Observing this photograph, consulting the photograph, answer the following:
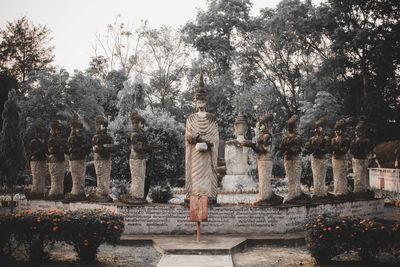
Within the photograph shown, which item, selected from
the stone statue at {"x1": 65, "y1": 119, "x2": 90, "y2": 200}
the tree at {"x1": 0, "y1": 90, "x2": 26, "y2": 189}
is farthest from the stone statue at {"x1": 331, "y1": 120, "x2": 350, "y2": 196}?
the tree at {"x1": 0, "y1": 90, "x2": 26, "y2": 189}

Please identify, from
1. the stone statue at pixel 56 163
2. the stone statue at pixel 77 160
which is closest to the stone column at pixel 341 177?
the stone statue at pixel 77 160

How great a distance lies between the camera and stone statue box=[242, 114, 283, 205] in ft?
32.5

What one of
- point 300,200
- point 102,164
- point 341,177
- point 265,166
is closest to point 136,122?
point 102,164

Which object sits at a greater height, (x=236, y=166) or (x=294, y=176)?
(x=236, y=166)

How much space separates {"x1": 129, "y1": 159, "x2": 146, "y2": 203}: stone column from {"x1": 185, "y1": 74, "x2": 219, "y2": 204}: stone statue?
130cm

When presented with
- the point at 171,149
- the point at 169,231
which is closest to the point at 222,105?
the point at 171,149

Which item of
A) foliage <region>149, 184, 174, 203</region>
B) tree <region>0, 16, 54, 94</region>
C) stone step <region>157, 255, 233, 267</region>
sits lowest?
stone step <region>157, 255, 233, 267</region>

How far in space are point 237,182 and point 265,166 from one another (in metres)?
12.5

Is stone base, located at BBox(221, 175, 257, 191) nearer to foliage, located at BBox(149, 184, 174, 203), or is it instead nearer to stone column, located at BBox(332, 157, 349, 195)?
foliage, located at BBox(149, 184, 174, 203)

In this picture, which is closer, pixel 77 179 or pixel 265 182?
pixel 265 182

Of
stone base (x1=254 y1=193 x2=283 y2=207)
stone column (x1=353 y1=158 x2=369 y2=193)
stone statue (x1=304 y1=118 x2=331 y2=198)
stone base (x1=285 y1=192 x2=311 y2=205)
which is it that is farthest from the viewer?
stone column (x1=353 y1=158 x2=369 y2=193)

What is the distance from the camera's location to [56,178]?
39.0 feet

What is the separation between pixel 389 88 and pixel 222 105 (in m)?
15.4

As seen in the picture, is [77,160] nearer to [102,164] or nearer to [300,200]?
[102,164]
